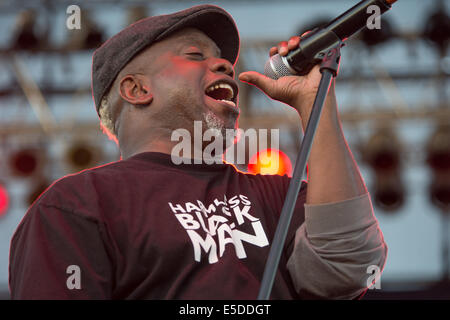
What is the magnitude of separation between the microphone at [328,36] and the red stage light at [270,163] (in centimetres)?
332

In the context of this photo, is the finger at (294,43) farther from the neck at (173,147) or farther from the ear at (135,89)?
the ear at (135,89)

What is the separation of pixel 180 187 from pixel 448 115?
12.4 ft

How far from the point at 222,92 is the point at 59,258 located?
2.63ft

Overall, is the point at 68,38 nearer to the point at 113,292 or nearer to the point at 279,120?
the point at 279,120

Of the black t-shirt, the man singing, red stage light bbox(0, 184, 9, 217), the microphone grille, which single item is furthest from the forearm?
red stage light bbox(0, 184, 9, 217)

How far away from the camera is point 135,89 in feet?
6.59

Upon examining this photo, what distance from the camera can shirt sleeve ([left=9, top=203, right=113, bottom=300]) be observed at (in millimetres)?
1339

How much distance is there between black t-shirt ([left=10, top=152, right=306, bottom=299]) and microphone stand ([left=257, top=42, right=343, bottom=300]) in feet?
0.82

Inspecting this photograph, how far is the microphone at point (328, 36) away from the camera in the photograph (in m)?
1.39

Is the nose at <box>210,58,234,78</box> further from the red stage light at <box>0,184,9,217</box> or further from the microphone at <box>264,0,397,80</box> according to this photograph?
the red stage light at <box>0,184,9,217</box>

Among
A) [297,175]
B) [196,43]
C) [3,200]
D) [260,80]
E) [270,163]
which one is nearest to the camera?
[297,175]

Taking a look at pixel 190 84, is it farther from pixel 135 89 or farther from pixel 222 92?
pixel 135 89

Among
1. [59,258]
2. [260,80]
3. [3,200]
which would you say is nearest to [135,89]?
[260,80]

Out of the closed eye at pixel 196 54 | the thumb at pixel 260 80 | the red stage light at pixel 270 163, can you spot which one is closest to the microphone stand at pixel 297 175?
the thumb at pixel 260 80
